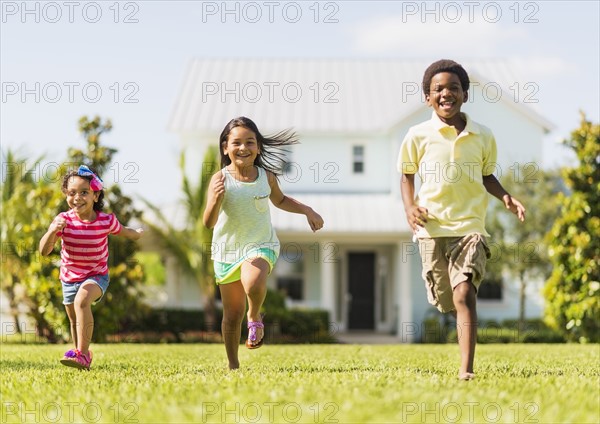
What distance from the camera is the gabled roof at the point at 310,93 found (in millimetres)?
27312

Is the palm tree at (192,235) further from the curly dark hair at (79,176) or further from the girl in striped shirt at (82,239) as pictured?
the girl in striped shirt at (82,239)

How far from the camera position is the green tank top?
7023mm

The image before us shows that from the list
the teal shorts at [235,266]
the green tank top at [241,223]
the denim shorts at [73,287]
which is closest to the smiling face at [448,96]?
the green tank top at [241,223]

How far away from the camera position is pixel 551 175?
24672 millimetres

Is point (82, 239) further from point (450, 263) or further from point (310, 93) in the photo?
point (310, 93)

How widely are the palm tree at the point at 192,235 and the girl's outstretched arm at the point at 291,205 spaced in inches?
589

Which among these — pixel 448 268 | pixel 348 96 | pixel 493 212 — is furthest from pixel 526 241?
pixel 448 268

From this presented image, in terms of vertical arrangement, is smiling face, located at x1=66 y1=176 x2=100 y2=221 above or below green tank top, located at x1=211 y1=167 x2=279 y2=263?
above

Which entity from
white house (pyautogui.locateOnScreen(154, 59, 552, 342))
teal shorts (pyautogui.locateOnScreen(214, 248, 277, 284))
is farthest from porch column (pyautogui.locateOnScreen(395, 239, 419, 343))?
teal shorts (pyautogui.locateOnScreen(214, 248, 277, 284))

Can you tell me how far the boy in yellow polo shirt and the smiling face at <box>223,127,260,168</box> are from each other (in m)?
1.20

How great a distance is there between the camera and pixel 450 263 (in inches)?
258

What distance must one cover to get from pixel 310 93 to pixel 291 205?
22097 mm

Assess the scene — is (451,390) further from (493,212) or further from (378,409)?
(493,212)

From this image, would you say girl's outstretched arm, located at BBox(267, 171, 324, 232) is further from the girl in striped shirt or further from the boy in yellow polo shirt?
the girl in striped shirt
